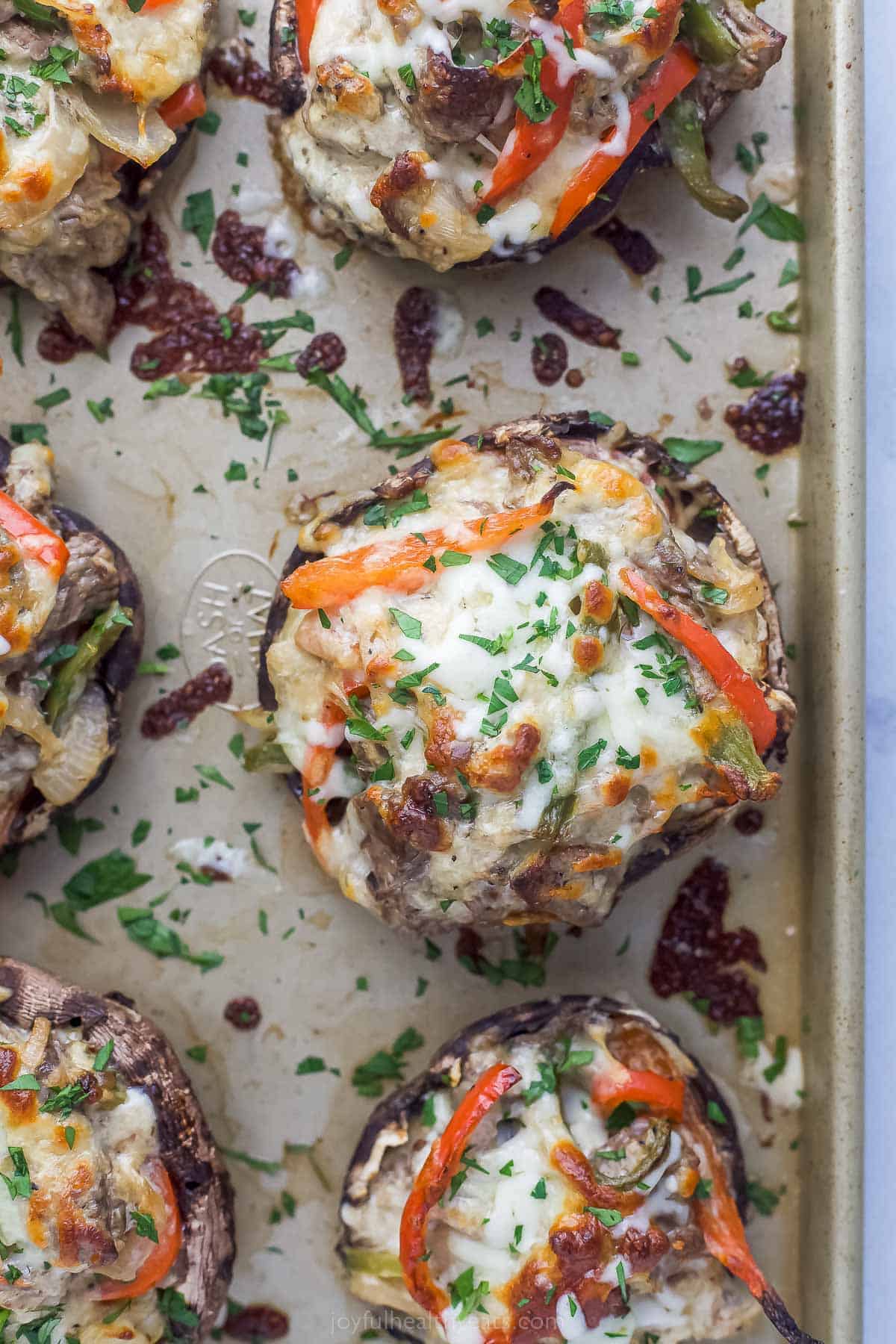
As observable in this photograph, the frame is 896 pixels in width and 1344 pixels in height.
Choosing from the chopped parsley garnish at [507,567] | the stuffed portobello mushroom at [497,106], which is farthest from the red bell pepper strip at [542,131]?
the chopped parsley garnish at [507,567]

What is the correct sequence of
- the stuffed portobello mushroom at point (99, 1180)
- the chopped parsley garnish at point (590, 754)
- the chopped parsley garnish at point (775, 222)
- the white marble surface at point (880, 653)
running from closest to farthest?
1. the chopped parsley garnish at point (590, 754)
2. the stuffed portobello mushroom at point (99, 1180)
3. the chopped parsley garnish at point (775, 222)
4. the white marble surface at point (880, 653)

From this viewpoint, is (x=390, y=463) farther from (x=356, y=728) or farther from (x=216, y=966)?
(x=216, y=966)

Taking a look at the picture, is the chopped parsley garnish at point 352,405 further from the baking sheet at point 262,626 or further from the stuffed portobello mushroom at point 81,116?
the stuffed portobello mushroom at point 81,116

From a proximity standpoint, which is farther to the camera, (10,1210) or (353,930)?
(353,930)

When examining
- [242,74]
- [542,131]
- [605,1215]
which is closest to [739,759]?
[605,1215]

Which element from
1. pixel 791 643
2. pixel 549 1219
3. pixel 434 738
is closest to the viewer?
pixel 434 738

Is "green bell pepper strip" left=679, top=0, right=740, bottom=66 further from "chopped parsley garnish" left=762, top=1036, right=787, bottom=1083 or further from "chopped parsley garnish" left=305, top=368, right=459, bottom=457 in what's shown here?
"chopped parsley garnish" left=762, top=1036, right=787, bottom=1083

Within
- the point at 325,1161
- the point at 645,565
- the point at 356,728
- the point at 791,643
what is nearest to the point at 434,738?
the point at 356,728
